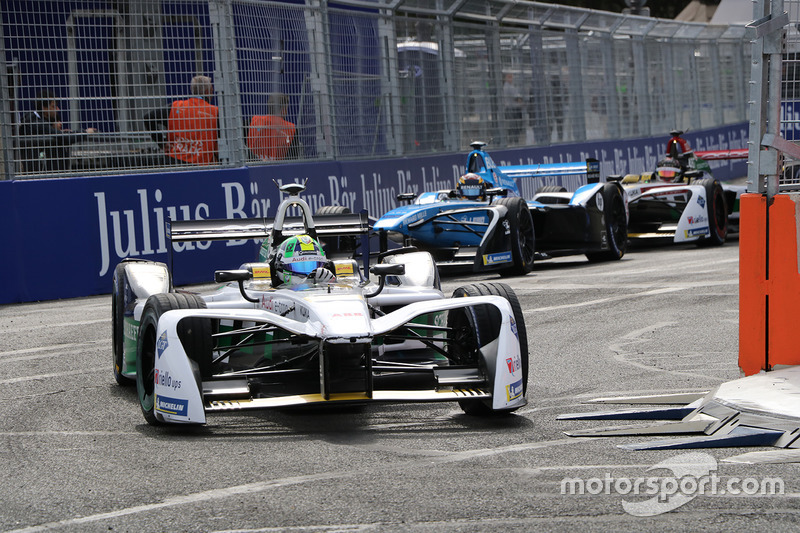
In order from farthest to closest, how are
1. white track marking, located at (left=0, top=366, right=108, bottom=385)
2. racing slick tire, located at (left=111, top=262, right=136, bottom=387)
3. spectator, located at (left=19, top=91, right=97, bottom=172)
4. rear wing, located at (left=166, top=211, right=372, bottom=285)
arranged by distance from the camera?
spectator, located at (left=19, top=91, right=97, bottom=172) → rear wing, located at (left=166, top=211, right=372, bottom=285) → white track marking, located at (left=0, top=366, right=108, bottom=385) → racing slick tire, located at (left=111, top=262, right=136, bottom=387)

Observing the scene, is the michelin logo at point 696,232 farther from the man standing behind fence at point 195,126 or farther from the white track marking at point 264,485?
the white track marking at point 264,485

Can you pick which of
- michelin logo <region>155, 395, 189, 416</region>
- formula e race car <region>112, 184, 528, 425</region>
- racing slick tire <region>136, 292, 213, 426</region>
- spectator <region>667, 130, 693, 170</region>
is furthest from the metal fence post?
michelin logo <region>155, 395, 189, 416</region>

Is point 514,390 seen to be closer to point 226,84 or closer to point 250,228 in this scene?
point 250,228

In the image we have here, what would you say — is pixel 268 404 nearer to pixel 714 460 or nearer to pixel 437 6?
pixel 714 460

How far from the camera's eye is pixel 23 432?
6152 mm

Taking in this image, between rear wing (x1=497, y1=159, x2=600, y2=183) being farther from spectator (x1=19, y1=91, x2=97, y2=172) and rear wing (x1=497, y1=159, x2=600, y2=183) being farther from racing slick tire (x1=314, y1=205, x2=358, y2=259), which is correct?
spectator (x1=19, y1=91, x2=97, y2=172)

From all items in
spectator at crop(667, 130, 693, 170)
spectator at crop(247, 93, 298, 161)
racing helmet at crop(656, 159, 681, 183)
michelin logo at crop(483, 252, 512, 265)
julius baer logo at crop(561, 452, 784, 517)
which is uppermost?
spectator at crop(247, 93, 298, 161)

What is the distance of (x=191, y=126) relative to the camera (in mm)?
13594

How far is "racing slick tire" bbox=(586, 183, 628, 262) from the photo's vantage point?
1534cm

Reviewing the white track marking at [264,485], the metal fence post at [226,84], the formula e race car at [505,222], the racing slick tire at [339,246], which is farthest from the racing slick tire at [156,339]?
the metal fence post at [226,84]

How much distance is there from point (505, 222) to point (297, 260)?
21.8ft

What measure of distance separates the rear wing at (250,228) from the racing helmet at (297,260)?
0.90 metres

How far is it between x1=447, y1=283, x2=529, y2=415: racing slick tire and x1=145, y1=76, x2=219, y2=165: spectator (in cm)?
721

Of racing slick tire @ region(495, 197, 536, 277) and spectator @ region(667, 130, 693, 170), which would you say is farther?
spectator @ region(667, 130, 693, 170)
